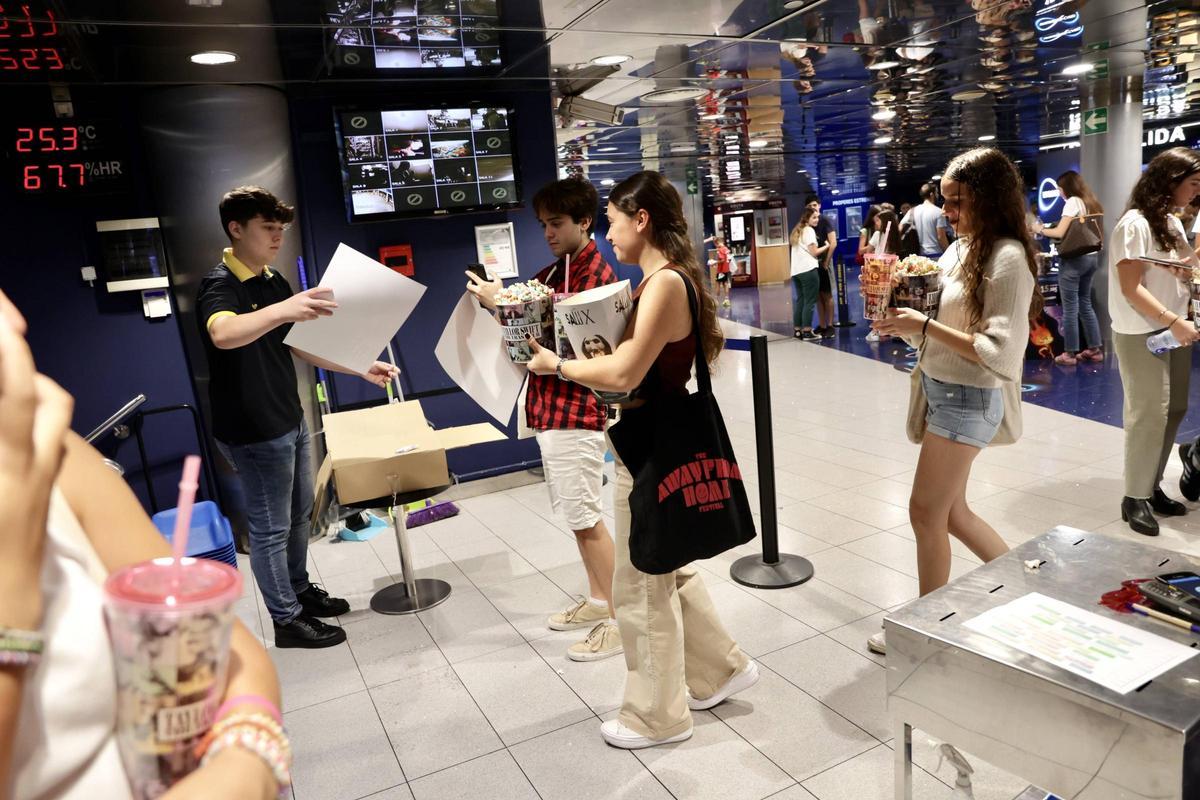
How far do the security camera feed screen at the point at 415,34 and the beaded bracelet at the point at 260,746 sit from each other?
152 inches

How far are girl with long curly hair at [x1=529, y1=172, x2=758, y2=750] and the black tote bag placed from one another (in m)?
0.05

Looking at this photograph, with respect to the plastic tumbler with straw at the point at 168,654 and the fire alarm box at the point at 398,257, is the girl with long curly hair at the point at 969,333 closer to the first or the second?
the plastic tumbler with straw at the point at 168,654

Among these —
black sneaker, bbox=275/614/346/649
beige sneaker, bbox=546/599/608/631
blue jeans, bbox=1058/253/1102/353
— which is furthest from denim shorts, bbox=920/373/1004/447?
blue jeans, bbox=1058/253/1102/353

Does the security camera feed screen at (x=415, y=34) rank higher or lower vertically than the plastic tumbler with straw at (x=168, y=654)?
higher

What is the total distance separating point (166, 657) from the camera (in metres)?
0.64

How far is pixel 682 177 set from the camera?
18.5m

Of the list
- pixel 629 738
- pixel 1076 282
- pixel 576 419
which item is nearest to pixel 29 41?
pixel 576 419

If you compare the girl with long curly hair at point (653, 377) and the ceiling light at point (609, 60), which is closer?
the girl with long curly hair at point (653, 377)

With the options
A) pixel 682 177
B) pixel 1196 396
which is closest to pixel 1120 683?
pixel 1196 396

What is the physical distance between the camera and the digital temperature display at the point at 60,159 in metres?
4.30

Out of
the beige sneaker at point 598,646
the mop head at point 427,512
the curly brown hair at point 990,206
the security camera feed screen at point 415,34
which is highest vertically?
the security camera feed screen at point 415,34

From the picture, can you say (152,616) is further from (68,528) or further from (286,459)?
(286,459)

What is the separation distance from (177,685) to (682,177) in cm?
1870

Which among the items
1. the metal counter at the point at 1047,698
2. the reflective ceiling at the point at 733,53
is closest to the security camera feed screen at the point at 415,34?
the reflective ceiling at the point at 733,53
